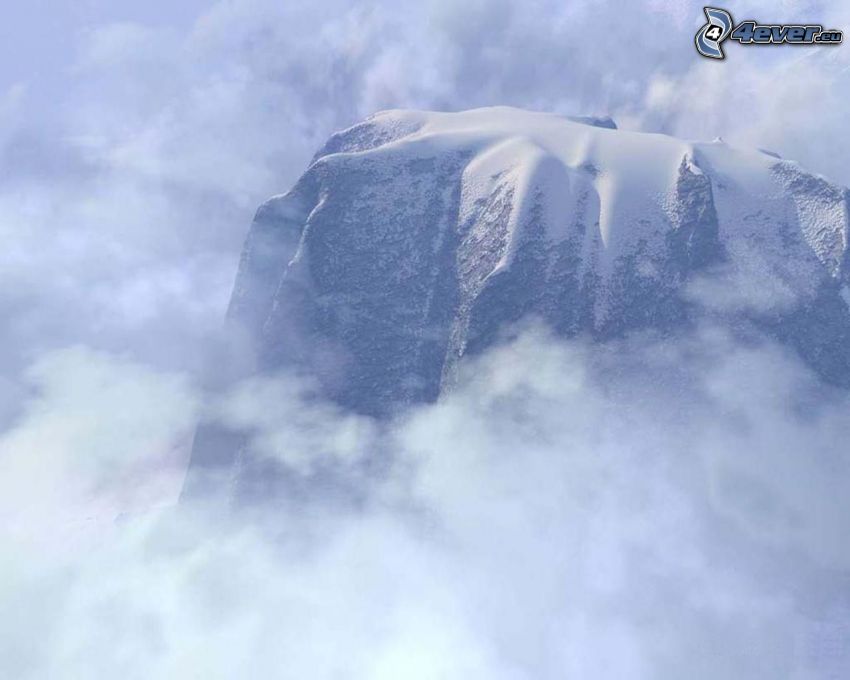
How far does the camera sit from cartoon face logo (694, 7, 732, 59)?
553 feet

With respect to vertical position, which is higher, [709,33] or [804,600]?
[709,33]

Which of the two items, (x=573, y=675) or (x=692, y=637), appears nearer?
(x=573, y=675)

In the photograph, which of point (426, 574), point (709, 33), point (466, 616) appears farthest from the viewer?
point (426, 574)

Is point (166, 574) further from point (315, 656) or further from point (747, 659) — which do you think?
point (747, 659)

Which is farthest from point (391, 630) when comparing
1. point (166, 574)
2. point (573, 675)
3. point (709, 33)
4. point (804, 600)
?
point (709, 33)

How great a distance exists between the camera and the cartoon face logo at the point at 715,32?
553 ft

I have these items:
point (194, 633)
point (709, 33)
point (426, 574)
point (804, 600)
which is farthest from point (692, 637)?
point (709, 33)

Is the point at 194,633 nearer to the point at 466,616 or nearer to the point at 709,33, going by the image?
the point at 466,616

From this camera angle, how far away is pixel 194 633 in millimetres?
177625

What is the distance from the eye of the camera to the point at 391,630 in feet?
580

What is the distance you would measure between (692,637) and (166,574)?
85961 mm

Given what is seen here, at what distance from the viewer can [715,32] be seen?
169 metres

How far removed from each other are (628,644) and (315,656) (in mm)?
48217

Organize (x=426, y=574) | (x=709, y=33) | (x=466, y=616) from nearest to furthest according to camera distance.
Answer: (x=709, y=33) → (x=466, y=616) → (x=426, y=574)
